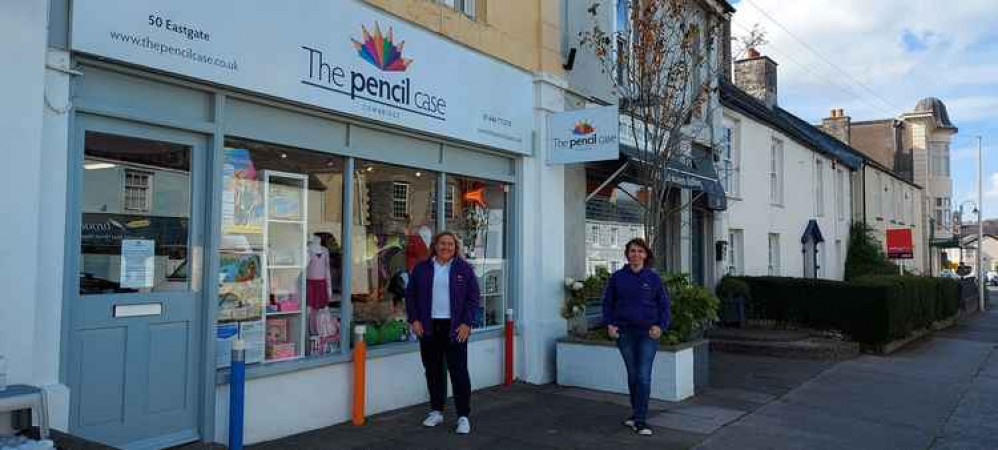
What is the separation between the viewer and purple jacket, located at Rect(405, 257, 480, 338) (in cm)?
638

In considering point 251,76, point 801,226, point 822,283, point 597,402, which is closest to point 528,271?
point 597,402

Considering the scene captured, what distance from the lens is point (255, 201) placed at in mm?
6156

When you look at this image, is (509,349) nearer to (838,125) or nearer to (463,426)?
(463,426)

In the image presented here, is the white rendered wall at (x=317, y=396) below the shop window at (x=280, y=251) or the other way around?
below

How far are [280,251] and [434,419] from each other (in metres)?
2.00

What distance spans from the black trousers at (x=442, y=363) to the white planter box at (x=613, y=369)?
2.51m

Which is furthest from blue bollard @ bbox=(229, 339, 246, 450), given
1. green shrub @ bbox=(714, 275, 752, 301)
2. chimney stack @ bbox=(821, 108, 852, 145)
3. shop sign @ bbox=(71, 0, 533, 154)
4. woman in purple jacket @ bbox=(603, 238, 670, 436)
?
chimney stack @ bbox=(821, 108, 852, 145)

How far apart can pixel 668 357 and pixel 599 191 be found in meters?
3.29

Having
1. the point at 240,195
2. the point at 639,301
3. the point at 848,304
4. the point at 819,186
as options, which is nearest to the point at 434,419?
the point at 639,301

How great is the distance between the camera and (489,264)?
29.6 ft

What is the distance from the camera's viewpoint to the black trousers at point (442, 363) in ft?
20.9

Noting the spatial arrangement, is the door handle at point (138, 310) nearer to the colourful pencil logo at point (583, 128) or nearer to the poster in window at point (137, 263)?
the poster in window at point (137, 263)

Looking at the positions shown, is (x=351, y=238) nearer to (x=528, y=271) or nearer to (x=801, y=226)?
(x=528, y=271)

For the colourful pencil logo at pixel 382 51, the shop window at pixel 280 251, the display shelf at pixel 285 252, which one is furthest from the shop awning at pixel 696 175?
the display shelf at pixel 285 252
